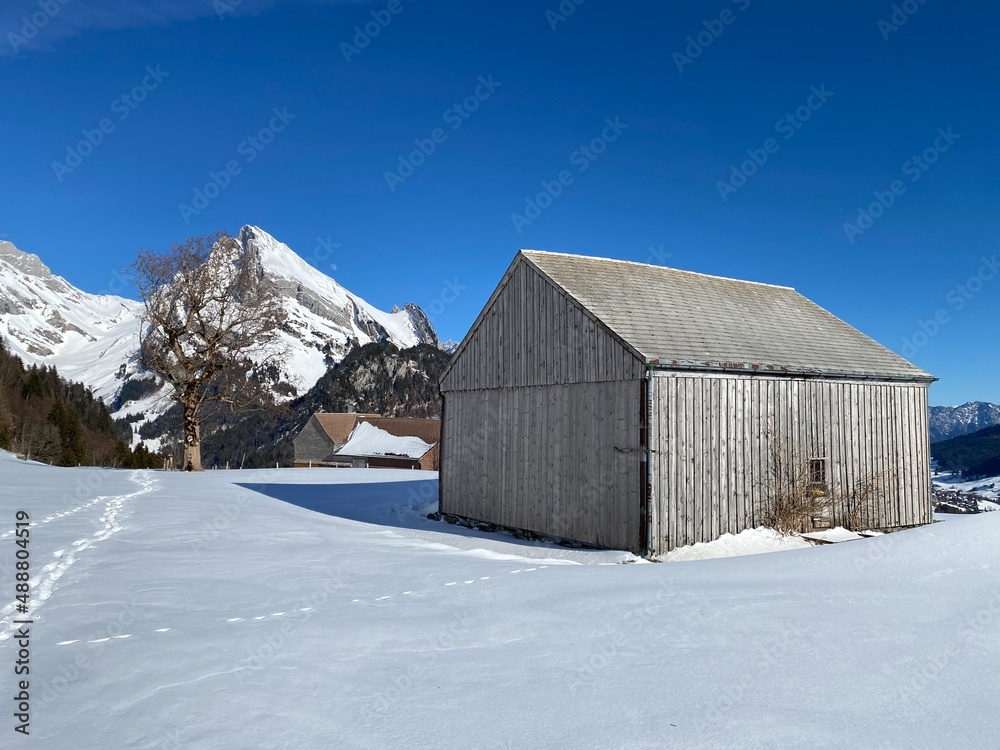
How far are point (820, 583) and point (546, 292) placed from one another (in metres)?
8.84

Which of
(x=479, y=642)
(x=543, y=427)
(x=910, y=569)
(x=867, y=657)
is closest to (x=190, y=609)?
(x=479, y=642)

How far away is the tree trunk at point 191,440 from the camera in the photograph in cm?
3003

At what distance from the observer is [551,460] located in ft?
46.4

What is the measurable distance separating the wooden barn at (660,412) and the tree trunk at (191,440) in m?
17.2

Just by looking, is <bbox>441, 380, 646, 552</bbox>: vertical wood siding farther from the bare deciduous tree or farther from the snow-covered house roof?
the snow-covered house roof

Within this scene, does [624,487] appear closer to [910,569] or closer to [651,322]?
[651,322]

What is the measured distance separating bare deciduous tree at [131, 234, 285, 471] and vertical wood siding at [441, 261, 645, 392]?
54.5ft

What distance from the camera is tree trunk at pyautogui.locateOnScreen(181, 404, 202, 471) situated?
30031 mm

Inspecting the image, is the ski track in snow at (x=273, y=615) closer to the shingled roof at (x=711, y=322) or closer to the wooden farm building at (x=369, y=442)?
the shingled roof at (x=711, y=322)

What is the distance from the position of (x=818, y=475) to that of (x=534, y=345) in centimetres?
661

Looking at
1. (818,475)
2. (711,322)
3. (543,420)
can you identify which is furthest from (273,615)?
(818,475)

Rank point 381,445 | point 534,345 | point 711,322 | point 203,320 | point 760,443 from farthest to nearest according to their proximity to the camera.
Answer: point 381,445 < point 203,320 < point 711,322 < point 534,345 < point 760,443

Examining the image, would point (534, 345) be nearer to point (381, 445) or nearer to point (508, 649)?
point (508, 649)

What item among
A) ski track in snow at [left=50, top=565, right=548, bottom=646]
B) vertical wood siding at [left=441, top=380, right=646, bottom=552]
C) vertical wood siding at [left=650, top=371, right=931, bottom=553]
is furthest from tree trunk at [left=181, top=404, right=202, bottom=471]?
ski track in snow at [left=50, top=565, right=548, bottom=646]
